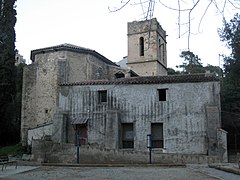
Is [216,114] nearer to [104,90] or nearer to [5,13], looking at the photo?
[104,90]

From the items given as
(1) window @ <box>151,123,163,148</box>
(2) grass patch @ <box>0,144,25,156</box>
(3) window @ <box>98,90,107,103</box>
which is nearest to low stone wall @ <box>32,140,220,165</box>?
(1) window @ <box>151,123,163,148</box>

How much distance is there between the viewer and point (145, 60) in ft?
146

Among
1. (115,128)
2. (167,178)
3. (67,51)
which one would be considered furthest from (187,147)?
(67,51)

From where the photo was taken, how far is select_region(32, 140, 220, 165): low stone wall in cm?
2134

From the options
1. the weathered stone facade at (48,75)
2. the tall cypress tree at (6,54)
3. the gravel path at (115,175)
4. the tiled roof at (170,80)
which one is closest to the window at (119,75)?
the weathered stone facade at (48,75)

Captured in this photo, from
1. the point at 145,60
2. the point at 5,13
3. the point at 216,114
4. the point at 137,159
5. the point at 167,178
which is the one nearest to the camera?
the point at 167,178

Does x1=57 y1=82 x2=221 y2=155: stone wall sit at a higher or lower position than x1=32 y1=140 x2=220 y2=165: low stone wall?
higher

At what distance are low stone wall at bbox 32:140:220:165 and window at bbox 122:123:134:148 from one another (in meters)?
3.65

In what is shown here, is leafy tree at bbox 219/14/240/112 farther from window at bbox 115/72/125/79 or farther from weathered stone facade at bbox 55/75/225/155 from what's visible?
window at bbox 115/72/125/79

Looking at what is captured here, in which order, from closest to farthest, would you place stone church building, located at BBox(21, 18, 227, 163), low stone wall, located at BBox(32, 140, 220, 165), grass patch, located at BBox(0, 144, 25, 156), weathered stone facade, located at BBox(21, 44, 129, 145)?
low stone wall, located at BBox(32, 140, 220, 165) < stone church building, located at BBox(21, 18, 227, 163) < grass patch, located at BBox(0, 144, 25, 156) < weathered stone facade, located at BBox(21, 44, 129, 145)

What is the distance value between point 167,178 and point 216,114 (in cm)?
1261

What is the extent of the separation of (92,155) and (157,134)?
5669mm

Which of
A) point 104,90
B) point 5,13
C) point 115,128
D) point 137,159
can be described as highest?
point 5,13

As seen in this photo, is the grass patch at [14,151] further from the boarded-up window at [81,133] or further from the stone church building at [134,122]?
the boarded-up window at [81,133]
